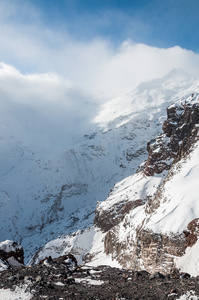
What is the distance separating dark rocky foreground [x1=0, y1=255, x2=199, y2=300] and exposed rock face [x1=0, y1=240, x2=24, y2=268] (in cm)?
1052

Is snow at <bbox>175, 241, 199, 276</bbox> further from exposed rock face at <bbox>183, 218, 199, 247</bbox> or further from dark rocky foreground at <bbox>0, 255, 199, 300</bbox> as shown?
dark rocky foreground at <bbox>0, 255, 199, 300</bbox>

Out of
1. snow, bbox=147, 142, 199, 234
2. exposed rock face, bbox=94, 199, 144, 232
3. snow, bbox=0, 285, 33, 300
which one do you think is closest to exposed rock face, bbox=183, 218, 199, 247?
snow, bbox=147, 142, 199, 234

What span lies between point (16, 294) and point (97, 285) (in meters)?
4.81

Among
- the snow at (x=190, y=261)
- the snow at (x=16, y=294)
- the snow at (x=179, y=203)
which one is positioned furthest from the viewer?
the snow at (x=179, y=203)

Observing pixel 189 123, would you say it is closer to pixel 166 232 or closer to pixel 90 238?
pixel 90 238

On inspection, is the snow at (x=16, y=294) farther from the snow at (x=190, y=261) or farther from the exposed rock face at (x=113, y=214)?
the exposed rock face at (x=113, y=214)

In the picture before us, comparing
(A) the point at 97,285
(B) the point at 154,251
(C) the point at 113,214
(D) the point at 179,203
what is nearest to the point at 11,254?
(A) the point at 97,285

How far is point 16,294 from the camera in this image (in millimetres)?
12125

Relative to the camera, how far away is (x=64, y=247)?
63438mm

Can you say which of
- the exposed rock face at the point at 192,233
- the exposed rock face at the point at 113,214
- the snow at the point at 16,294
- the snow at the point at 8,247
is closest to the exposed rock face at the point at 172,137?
the exposed rock face at the point at 113,214

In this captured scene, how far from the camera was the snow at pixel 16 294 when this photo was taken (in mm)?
11748

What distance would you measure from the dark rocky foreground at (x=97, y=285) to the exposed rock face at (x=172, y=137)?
64.8m

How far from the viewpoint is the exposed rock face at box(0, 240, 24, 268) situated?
24953mm

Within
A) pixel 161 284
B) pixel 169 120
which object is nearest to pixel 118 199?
pixel 169 120
